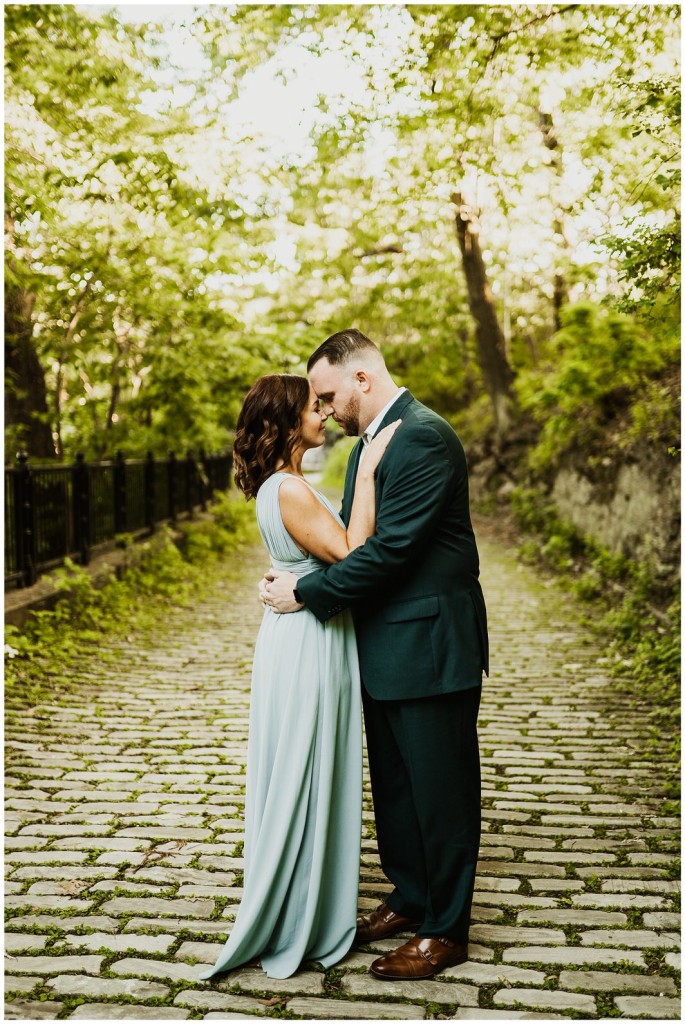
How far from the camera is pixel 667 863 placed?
4641mm

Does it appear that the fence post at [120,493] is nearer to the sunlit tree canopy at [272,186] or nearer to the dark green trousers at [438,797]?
the sunlit tree canopy at [272,186]

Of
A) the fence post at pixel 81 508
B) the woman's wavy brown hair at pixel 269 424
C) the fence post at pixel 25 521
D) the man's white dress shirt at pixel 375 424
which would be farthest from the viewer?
the fence post at pixel 81 508

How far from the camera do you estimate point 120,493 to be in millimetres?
13117

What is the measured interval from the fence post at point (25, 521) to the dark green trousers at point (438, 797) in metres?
6.28

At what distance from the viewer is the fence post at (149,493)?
1494 centimetres

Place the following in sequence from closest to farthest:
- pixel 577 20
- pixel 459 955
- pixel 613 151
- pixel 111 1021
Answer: pixel 111 1021 → pixel 459 955 → pixel 577 20 → pixel 613 151

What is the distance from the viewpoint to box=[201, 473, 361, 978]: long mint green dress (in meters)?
3.70

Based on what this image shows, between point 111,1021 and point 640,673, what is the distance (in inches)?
227

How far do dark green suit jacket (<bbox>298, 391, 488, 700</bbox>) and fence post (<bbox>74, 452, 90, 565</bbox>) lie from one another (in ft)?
26.0

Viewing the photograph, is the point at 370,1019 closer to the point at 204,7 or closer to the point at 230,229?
the point at 204,7

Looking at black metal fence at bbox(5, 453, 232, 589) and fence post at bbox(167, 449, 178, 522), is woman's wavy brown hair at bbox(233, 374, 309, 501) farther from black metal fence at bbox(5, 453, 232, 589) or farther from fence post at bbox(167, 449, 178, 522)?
fence post at bbox(167, 449, 178, 522)

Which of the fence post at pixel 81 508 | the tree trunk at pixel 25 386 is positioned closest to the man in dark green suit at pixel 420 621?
the fence post at pixel 81 508

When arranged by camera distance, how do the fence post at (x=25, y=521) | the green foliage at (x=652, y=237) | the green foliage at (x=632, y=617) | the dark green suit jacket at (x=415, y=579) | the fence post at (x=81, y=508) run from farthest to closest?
1. the fence post at (x=81, y=508)
2. the fence post at (x=25, y=521)
3. the green foliage at (x=632, y=617)
4. the green foliage at (x=652, y=237)
5. the dark green suit jacket at (x=415, y=579)

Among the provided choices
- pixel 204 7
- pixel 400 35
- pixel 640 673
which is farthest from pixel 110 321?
pixel 640 673
